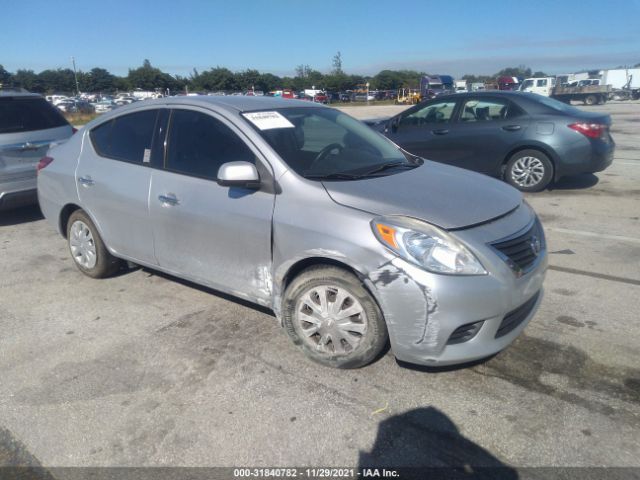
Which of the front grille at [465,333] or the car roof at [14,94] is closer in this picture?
the front grille at [465,333]

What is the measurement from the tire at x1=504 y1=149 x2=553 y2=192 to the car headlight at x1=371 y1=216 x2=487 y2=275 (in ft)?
18.9

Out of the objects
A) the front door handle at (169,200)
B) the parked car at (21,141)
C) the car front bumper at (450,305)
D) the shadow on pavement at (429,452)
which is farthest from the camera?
the parked car at (21,141)

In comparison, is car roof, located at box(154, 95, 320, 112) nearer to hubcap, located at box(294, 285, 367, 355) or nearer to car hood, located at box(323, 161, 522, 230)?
car hood, located at box(323, 161, 522, 230)

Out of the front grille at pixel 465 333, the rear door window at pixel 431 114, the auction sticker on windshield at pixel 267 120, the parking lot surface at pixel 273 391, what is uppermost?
the auction sticker on windshield at pixel 267 120

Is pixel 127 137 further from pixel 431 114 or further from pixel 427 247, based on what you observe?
pixel 431 114

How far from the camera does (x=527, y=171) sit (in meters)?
7.80

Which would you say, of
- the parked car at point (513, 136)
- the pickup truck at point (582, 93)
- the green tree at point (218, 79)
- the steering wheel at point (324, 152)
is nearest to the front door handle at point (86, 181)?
the steering wheel at point (324, 152)

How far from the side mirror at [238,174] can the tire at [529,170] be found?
19.4 feet

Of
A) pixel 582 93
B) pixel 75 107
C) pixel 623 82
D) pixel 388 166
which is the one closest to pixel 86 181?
pixel 388 166

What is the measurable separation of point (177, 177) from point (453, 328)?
2.28 metres

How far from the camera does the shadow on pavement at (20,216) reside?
7008 millimetres

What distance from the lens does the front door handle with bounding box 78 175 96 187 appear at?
4312 mm

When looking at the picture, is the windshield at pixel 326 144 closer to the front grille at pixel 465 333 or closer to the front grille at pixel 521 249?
the front grille at pixel 521 249

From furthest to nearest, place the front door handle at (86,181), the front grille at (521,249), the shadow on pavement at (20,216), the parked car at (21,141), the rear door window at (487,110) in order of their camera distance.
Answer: the rear door window at (487,110) < the shadow on pavement at (20,216) < the parked car at (21,141) < the front door handle at (86,181) < the front grille at (521,249)
